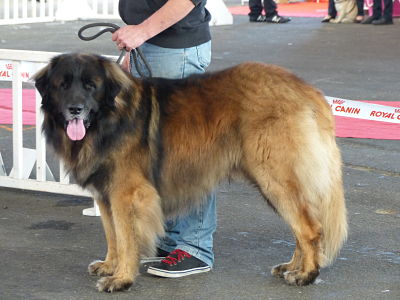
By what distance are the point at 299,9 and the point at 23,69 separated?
15938 mm

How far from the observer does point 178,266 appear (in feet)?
16.1

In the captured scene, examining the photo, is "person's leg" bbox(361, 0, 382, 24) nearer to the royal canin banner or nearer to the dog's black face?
the royal canin banner

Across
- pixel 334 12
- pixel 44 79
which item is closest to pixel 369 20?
pixel 334 12

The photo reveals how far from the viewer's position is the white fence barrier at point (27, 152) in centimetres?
637

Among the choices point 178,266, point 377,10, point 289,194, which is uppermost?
point 289,194

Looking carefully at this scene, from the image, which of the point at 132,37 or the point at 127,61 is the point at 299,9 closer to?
the point at 127,61

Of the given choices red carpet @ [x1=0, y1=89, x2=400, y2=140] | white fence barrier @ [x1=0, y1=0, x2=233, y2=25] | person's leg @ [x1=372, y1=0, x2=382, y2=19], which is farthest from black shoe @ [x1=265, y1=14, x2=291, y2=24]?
red carpet @ [x1=0, y1=89, x2=400, y2=140]

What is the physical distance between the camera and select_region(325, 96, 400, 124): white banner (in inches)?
278

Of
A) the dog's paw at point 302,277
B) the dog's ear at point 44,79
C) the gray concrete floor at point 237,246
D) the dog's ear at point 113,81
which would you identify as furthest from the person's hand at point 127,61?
the dog's paw at point 302,277

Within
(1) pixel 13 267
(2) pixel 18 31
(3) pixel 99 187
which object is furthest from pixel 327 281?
(2) pixel 18 31

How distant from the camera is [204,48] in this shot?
4996 mm

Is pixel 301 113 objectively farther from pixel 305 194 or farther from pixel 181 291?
pixel 181 291

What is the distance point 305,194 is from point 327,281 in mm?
564

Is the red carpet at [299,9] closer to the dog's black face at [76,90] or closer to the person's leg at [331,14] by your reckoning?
the person's leg at [331,14]
